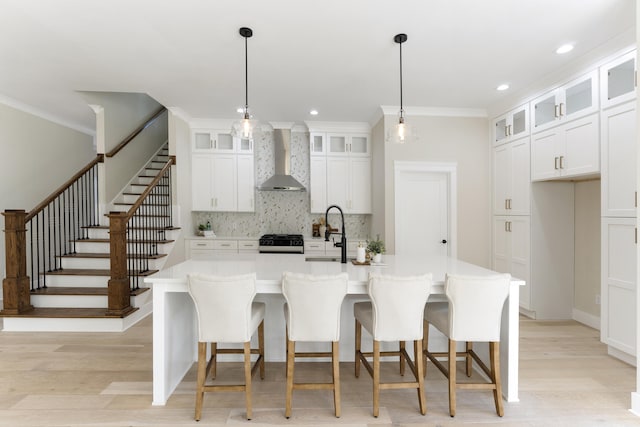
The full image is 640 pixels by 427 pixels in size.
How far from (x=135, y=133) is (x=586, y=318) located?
276 inches

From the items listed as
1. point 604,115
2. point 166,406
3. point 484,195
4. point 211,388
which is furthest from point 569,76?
point 166,406

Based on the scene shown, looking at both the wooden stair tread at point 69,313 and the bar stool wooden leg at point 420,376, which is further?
the wooden stair tread at point 69,313

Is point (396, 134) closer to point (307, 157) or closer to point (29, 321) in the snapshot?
point (307, 157)

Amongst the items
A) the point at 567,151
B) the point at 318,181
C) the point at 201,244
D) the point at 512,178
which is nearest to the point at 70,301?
the point at 201,244

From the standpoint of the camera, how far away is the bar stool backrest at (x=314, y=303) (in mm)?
2135

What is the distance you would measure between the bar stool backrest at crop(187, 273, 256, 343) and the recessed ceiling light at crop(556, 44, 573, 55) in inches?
135

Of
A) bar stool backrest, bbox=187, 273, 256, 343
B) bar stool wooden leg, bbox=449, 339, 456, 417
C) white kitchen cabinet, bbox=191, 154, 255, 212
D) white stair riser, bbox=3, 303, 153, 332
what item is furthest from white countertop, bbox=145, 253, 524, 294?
white kitchen cabinet, bbox=191, 154, 255, 212

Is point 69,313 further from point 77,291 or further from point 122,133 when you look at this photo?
point 122,133

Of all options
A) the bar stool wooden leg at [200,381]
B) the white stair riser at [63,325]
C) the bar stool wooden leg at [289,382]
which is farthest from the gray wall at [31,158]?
the bar stool wooden leg at [289,382]

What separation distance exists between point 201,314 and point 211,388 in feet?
1.54

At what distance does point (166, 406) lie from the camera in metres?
2.33

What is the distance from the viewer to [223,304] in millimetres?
2145

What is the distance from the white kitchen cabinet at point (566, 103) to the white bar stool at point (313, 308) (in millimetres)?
3083

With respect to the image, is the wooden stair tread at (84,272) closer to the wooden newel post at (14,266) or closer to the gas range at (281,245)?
the wooden newel post at (14,266)
